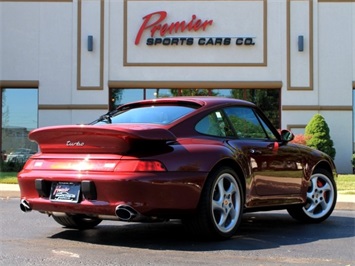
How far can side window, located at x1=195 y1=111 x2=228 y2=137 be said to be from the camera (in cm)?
578

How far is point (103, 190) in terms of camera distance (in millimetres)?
5094

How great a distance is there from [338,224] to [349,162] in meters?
12.3

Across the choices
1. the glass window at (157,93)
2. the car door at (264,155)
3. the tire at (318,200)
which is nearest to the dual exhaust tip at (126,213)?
the car door at (264,155)

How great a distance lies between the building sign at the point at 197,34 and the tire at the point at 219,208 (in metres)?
13.8

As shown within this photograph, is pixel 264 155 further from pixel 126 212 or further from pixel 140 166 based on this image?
pixel 126 212

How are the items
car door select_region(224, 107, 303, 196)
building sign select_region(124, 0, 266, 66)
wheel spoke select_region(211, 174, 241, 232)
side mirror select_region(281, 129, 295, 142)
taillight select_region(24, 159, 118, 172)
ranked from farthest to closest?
1. building sign select_region(124, 0, 266, 66)
2. side mirror select_region(281, 129, 295, 142)
3. car door select_region(224, 107, 303, 196)
4. wheel spoke select_region(211, 174, 241, 232)
5. taillight select_region(24, 159, 118, 172)

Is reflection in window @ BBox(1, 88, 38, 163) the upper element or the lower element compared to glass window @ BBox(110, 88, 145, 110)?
lower

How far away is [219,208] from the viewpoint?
18.2ft

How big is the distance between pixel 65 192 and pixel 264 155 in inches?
91.2

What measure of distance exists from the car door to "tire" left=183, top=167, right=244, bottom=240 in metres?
0.30

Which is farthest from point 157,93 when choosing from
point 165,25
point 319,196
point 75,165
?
point 75,165

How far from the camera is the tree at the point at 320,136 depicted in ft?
58.7

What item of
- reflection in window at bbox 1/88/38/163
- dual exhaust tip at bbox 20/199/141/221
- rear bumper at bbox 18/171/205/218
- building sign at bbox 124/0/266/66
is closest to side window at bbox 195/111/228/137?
rear bumper at bbox 18/171/205/218

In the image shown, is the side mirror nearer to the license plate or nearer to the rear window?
the rear window
